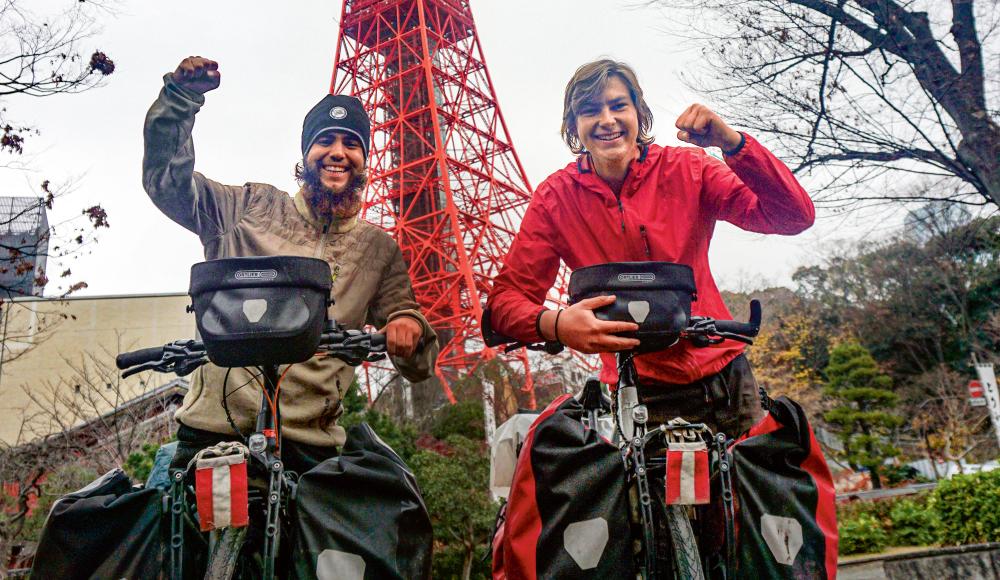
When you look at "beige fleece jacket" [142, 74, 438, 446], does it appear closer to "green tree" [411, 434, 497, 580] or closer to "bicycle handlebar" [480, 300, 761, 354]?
"bicycle handlebar" [480, 300, 761, 354]

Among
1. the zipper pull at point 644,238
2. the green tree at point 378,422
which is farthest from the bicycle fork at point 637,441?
the green tree at point 378,422

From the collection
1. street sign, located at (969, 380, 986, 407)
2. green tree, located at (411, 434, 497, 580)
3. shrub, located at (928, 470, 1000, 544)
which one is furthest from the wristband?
street sign, located at (969, 380, 986, 407)

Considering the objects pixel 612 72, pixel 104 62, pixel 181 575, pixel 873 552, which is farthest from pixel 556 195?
pixel 873 552

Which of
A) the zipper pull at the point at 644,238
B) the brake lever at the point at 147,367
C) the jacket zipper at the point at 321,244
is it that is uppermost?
the jacket zipper at the point at 321,244

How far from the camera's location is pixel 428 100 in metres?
22.5

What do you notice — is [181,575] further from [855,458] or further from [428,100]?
[428,100]

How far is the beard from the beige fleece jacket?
32 millimetres

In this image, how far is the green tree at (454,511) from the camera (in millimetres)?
7531

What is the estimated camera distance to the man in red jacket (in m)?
1.69

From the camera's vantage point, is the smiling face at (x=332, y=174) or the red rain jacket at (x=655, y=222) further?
the smiling face at (x=332, y=174)

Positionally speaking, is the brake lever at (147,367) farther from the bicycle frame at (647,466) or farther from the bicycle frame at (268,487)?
the bicycle frame at (647,466)

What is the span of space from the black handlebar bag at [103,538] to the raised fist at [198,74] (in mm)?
1001

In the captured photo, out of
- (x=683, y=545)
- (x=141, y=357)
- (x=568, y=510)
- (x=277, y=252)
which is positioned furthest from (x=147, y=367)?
(x=683, y=545)

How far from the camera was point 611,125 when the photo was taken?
1.85 meters
